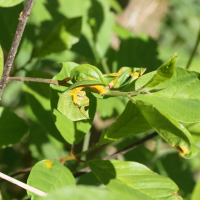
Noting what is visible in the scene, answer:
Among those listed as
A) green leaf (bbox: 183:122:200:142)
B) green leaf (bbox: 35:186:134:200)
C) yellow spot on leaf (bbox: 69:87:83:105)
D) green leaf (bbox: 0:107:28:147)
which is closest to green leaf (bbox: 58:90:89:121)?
yellow spot on leaf (bbox: 69:87:83:105)

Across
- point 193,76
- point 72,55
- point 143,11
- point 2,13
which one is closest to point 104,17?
point 72,55

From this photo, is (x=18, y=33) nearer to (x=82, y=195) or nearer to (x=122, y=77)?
(x=122, y=77)

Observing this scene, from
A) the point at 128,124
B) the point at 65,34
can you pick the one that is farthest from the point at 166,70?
the point at 65,34

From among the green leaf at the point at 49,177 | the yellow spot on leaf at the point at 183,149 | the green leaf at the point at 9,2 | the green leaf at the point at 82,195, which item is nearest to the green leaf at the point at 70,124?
the green leaf at the point at 49,177

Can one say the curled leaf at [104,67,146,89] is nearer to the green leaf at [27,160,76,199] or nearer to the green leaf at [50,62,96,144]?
the green leaf at [50,62,96,144]

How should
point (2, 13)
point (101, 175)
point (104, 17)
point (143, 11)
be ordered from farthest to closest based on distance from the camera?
point (143, 11) < point (104, 17) < point (2, 13) < point (101, 175)

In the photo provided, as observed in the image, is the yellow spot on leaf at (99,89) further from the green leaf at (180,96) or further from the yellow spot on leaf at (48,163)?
the yellow spot on leaf at (48,163)

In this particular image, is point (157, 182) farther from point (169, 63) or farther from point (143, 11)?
point (143, 11)
